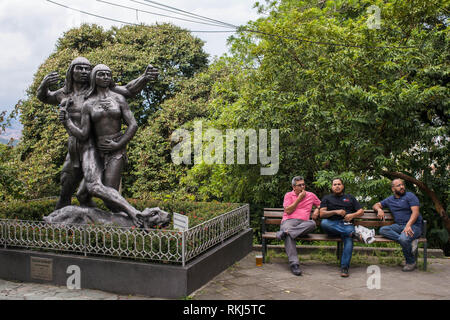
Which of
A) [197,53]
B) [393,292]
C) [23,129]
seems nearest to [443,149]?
[393,292]

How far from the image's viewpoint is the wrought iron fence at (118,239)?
5.27 meters

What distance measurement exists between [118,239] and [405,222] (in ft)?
14.5

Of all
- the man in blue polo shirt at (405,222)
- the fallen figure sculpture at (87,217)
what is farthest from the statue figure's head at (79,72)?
the man in blue polo shirt at (405,222)

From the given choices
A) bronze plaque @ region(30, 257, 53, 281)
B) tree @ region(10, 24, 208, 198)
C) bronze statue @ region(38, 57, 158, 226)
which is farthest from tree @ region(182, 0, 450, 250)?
tree @ region(10, 24, 208, 198)

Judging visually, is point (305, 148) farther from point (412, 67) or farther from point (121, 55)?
point (121, 55)

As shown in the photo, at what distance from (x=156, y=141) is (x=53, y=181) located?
4.09 m

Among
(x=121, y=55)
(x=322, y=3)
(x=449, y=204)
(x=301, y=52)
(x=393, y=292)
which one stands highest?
(x=322, y=3)

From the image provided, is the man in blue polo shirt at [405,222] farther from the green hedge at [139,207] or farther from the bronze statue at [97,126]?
the bronze statue at [97,126]

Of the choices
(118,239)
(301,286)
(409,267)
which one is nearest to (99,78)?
(118,239)

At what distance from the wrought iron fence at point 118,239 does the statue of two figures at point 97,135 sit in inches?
23.5

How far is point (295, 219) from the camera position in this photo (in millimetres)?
6539

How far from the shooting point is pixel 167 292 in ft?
16.6

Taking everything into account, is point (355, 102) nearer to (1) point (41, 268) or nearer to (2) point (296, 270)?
(2) point (296, 270)

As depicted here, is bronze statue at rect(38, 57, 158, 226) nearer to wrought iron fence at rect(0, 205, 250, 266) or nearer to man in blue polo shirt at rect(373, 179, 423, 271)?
wrought iron fence at rect(0, 205, 250, 266)
